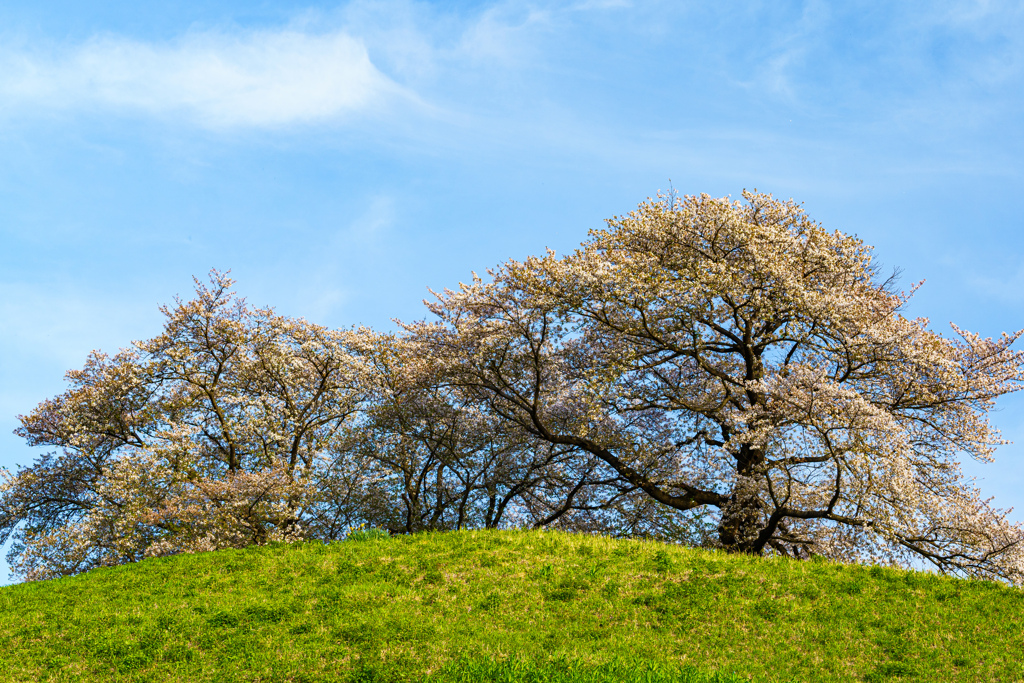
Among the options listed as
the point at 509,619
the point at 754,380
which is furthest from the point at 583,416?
the point at 509,619

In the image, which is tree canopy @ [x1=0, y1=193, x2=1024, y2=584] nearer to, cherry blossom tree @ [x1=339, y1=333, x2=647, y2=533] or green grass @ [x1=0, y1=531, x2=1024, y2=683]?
cherry blossom tree @ [x1=339, y1=333, x2=647, y2=533]

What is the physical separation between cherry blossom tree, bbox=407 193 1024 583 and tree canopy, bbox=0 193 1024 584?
91mm

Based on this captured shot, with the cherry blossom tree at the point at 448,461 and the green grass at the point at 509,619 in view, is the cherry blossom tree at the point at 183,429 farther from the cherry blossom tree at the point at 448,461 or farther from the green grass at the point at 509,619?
the green grass at the point at 509,619

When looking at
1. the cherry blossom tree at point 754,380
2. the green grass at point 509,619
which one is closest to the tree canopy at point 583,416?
the cherry blossom tree at point 754,380

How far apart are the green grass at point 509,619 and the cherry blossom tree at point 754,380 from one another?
6.97 metres

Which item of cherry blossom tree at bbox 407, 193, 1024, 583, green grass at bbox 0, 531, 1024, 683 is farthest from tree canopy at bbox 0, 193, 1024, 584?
green grass at bbox 0, 531, 1024, 683

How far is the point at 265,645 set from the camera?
501 inches

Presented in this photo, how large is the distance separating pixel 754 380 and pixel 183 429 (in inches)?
795

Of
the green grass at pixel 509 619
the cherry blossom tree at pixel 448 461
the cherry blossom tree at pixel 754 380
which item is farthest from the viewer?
the cherry blossom tree at pixel 448 461

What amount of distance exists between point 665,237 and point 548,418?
26.3 feet

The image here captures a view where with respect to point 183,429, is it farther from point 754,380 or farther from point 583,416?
point 754,380

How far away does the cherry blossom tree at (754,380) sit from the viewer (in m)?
22.4

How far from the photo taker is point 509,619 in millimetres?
13180

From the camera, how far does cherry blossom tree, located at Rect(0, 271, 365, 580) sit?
25.8 meters
